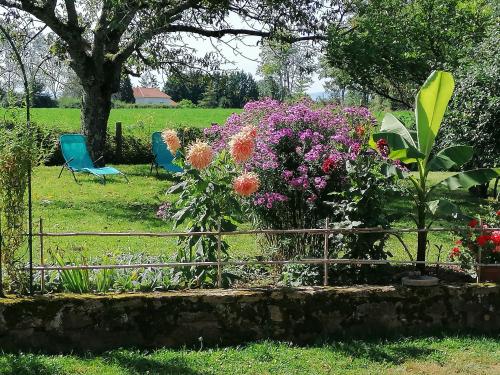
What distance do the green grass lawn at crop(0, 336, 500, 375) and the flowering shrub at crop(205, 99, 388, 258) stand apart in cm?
120

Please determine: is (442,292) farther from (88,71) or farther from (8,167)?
→ (88,71)

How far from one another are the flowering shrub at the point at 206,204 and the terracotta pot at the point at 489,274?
2.32 m

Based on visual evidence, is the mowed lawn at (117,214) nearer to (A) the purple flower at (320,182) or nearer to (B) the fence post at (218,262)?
(A) the purple flower at (320,182)

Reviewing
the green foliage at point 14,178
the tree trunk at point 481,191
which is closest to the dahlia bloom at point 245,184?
the green foliage at point 14,178

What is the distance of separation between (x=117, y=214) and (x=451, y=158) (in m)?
6.55

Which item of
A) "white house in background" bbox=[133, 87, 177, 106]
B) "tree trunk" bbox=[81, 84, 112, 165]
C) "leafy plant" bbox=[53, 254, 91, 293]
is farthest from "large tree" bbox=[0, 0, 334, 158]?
"white house in background" bbox=[133, 87, 177, 106]

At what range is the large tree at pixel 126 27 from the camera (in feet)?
49.2

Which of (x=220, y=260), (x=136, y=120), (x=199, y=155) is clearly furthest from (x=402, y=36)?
(x=136, y=120)

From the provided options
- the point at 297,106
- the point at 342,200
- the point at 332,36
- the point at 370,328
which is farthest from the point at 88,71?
the point at 370,328

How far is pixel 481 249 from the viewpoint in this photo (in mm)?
6152

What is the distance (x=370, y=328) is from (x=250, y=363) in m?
1.31

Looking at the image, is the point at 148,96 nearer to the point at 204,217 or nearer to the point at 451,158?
the point at 451,158

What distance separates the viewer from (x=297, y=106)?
305 inches

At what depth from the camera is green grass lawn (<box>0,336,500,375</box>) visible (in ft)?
16.1
